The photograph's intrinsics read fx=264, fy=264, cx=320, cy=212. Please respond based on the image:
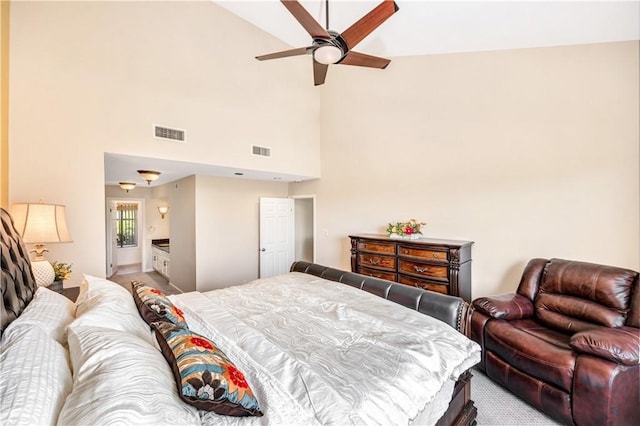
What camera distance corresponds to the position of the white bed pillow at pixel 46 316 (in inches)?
45.2

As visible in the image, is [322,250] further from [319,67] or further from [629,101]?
[629,101]

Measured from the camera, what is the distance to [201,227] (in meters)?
4.85

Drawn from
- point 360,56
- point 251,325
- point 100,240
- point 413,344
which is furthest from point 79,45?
point 413,344

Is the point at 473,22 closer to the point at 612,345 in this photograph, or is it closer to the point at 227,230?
the point at 612,345

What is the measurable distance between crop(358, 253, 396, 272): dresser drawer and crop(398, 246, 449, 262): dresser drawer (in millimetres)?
204

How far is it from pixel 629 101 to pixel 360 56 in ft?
9.58

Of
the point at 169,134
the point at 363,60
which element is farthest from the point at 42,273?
the point at 363,60

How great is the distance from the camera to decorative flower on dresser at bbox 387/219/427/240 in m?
3.96

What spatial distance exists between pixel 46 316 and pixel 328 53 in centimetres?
252

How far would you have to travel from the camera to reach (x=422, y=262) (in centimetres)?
365

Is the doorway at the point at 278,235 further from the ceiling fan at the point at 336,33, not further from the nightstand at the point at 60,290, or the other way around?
the ceiling fan at the point at 336,33

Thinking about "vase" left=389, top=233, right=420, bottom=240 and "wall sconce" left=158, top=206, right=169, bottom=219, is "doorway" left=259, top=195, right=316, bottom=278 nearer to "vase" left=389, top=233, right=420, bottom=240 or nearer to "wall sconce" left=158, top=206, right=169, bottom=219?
"vase" left=389, top=233, right=420, bottom=240

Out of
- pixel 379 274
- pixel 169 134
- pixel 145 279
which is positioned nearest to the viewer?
pixel 169 134

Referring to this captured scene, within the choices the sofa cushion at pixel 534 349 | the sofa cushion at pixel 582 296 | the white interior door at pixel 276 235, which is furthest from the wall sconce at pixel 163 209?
the sofa cushion at pixel 582 296
